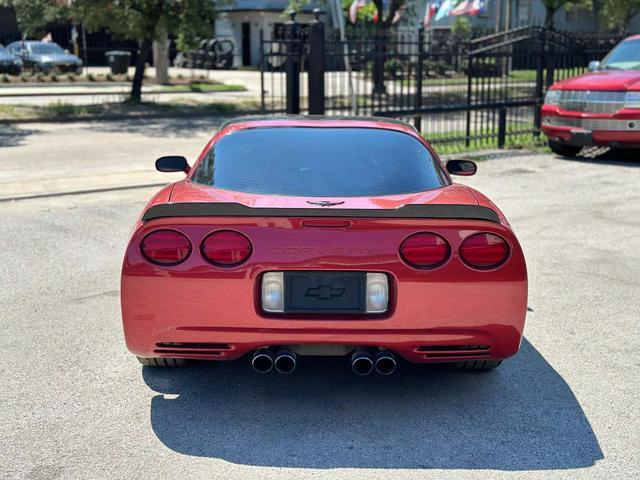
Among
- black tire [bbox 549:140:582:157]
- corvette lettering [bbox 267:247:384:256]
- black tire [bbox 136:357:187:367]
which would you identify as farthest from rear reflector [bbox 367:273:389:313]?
black tire [bbox 549:140:582:157]

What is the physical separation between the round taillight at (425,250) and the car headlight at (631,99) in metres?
10.1

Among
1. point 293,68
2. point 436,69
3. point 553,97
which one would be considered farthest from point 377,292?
point 436,69

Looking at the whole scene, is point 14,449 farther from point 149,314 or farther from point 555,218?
point 555,218

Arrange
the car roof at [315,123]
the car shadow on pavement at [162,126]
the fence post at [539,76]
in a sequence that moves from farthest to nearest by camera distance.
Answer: the car shadow on pavement at [162,126] → the fence post at [539,76] → the car roof at [315,123]

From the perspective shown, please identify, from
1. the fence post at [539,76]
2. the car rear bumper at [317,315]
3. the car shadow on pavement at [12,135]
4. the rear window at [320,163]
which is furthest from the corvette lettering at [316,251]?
the fence post at [539,76]

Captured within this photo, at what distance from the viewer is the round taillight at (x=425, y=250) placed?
13.4 feet

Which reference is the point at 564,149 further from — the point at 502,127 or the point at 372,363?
the point at 372,363

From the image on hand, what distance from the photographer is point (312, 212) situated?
161 inches

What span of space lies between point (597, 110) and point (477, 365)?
9802 mm

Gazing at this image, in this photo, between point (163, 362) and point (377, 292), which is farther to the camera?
point (163, 362)

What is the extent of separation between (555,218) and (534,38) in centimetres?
767

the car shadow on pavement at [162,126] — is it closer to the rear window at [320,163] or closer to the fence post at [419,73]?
the fence post at [419,73]

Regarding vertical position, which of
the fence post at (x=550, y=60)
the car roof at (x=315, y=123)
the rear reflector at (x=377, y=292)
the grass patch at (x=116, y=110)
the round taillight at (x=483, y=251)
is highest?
Result: the fence post at (x=550, y=60)

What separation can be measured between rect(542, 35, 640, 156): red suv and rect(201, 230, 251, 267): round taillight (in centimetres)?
1057
